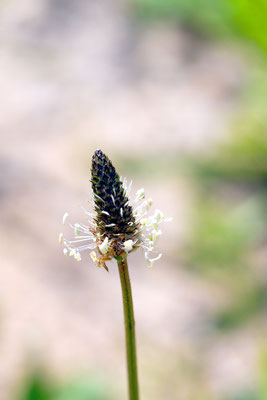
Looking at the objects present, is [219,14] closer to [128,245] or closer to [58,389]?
[58,389]

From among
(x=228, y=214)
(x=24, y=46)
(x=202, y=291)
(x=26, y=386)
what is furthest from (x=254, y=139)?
(x=24, y=46)

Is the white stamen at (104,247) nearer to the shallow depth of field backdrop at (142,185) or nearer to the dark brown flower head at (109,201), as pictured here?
the dark brown flower head at (109,201)

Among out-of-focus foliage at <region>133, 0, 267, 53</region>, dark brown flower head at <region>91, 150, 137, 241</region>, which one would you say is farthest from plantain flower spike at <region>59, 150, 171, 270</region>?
out-of-focus foliage at <region>133, 0, 267, 53</region>

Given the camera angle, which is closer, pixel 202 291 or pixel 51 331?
pixel 51 331

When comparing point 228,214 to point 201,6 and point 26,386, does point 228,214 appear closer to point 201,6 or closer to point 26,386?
point 201,6

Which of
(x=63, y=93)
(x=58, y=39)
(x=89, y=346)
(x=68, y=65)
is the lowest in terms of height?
(x=89, y=346)

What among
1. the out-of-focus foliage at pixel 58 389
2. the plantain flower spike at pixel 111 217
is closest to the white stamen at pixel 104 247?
the plantain flower spike at pixel 111 217
